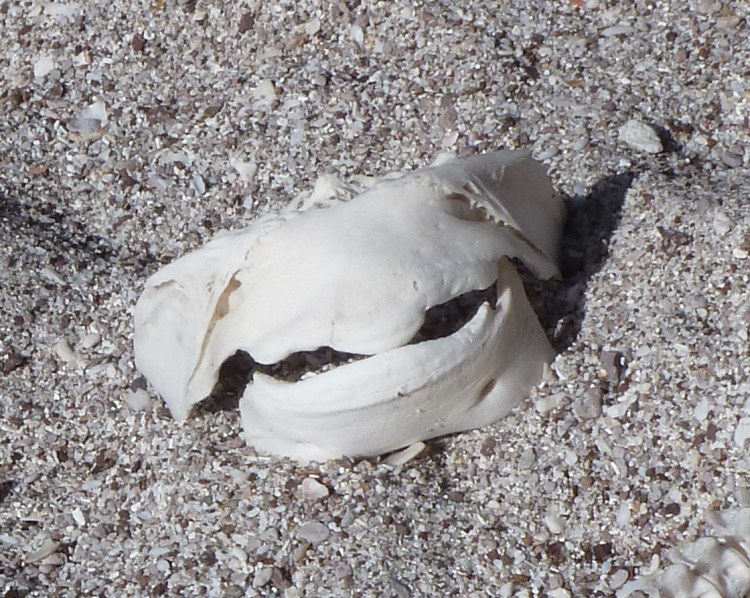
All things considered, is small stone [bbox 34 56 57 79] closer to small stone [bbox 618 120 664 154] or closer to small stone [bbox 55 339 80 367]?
small stone [bbox 55 339 80 367]

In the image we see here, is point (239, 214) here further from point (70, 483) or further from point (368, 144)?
point (70, 483)

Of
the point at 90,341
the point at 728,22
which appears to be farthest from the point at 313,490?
the point at 728,22

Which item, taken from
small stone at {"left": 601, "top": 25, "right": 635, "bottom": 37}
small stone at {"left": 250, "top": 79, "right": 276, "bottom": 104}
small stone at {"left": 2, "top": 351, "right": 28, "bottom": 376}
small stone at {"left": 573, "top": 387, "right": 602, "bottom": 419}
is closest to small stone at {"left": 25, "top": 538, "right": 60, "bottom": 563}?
small stone at {"left": 2, "top": 351, "right": 28, "bottom": 376}

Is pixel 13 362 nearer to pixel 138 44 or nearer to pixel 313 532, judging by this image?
pixel 313 532

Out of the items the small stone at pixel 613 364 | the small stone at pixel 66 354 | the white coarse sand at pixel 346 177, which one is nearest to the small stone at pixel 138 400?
the white coarse sand at pixel 346 177

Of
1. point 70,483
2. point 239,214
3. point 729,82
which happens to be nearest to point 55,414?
point 70,483

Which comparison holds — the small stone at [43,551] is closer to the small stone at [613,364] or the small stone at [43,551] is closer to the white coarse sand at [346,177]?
the white coarse sand at [346,177]

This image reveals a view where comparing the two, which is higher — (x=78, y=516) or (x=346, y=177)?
(x=346, y=177)
